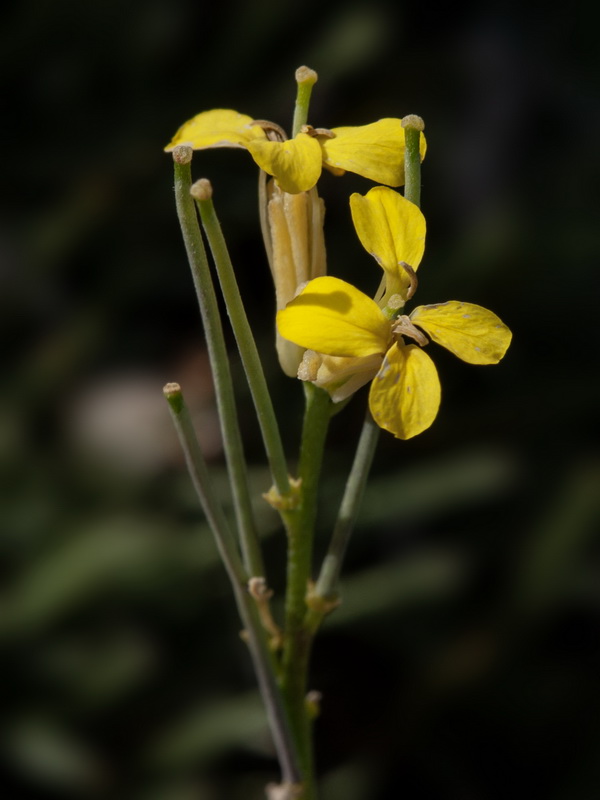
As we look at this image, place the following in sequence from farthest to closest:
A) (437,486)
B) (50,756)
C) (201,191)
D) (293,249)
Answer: (437,486) < (50,756) < (293,249) < (201,191)

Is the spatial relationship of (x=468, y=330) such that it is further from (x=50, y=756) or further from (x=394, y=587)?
(x=50, y=756)

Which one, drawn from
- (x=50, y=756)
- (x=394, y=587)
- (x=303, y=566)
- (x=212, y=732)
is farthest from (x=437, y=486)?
(x=303, y=566)

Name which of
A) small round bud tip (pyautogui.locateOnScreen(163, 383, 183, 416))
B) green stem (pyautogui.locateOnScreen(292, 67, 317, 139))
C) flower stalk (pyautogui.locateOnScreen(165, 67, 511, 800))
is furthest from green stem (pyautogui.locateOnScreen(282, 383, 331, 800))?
green stem (pyautogui.locateOnScreen(292, 67, 317, 139))

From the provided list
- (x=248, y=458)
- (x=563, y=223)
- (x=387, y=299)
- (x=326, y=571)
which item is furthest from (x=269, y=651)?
(x=563, y=223)

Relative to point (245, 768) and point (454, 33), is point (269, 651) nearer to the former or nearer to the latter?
point (245, 768)

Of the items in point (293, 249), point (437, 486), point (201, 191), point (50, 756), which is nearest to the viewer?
point (201, 191)

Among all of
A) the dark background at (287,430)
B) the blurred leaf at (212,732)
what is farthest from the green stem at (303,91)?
the blurred leaf at (212,732)
